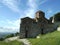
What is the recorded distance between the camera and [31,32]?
51.6 meters

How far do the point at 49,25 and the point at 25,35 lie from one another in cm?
969

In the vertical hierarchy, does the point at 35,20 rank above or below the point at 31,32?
above

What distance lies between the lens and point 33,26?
2039 inches

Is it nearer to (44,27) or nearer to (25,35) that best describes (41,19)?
(44,27)

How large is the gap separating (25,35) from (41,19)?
8.34m

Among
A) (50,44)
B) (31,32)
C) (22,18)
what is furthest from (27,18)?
(50,44)

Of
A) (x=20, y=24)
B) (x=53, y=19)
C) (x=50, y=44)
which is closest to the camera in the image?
(x=50, y=44)

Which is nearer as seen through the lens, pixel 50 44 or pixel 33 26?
pixel 50 44

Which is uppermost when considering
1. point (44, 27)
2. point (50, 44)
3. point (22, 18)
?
point (22, 18)

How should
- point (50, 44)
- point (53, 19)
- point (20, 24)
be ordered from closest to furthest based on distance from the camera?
1. point (50, 44)
2. point (20, 24)
3. point (53, 19)

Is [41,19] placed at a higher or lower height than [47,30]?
higher

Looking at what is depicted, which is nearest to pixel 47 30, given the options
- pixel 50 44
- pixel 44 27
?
pixel 44 27

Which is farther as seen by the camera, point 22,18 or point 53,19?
point 53,19

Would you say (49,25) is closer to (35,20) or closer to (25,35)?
(35,20)
